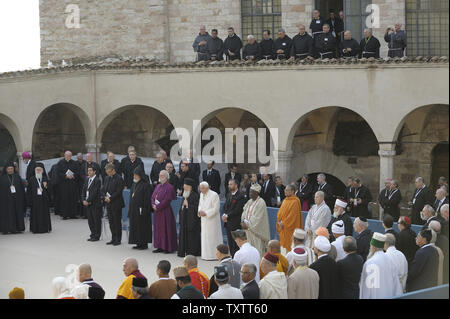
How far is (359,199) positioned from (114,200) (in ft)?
17.0

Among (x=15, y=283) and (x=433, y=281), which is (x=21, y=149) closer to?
(x=15, y=283)

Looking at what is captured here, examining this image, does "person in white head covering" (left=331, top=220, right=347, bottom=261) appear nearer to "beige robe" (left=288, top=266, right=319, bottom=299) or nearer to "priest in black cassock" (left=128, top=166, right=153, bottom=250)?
"beige robe" (left=288, top=266, right=319, bottom=299)

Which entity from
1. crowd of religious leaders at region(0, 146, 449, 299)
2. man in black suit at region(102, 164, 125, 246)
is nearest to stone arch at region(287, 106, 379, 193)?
crowd of religious leaders at region(0, 146, 449, 299)

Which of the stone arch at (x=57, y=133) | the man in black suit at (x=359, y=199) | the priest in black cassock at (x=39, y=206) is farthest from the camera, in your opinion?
the stone arch at (x=57, y=133)

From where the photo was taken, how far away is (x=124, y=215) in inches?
657

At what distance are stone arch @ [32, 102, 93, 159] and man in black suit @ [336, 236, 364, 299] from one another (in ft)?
46.6

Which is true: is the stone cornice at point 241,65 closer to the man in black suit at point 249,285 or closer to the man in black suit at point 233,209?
the man in black suit at point 233,209

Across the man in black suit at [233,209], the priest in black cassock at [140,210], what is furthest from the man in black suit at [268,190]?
the priest in black cassock at [140,210]

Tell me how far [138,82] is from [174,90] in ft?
3.61

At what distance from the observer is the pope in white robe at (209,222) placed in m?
14.3

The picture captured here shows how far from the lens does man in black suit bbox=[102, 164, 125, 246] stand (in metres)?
15.3

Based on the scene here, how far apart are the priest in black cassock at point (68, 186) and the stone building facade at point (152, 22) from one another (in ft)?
20.5

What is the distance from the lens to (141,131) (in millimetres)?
23578
